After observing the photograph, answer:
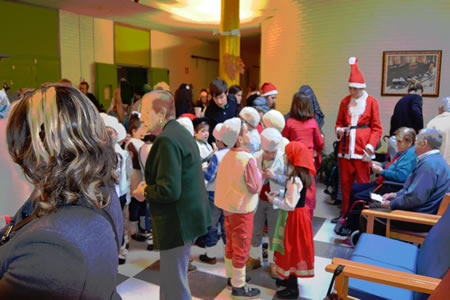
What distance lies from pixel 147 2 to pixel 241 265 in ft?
21.0

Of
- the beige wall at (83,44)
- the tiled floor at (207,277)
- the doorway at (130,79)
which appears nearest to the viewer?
the tiled floor at (207,277)

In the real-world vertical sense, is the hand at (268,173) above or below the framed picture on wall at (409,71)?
below

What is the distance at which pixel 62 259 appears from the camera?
2.41 feet

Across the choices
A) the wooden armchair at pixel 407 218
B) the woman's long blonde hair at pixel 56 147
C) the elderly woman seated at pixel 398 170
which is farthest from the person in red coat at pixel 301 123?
the woman's long blonde hair at pixel 56 147

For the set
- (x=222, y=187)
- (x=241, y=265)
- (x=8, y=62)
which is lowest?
(x=241, y=265)

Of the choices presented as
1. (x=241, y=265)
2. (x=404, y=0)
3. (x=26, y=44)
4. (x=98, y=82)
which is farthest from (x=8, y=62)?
(x=404, y=0)

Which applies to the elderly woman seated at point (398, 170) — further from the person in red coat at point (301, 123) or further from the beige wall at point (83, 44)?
the beige wall at point (83, 44)

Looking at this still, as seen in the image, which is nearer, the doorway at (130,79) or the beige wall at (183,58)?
the doorway at (130,79)

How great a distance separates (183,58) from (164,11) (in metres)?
3.85

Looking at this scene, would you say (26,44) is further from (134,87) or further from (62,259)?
(62,259)

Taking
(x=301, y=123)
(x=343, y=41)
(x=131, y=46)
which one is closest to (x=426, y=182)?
(x=301, y=123)

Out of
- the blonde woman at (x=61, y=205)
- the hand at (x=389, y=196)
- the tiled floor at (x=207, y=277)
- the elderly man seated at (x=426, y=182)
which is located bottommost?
the tiled floor at (x=207, y=277)

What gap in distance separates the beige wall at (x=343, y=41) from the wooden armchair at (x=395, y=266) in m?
3.88

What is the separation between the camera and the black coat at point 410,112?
4.21 meters
